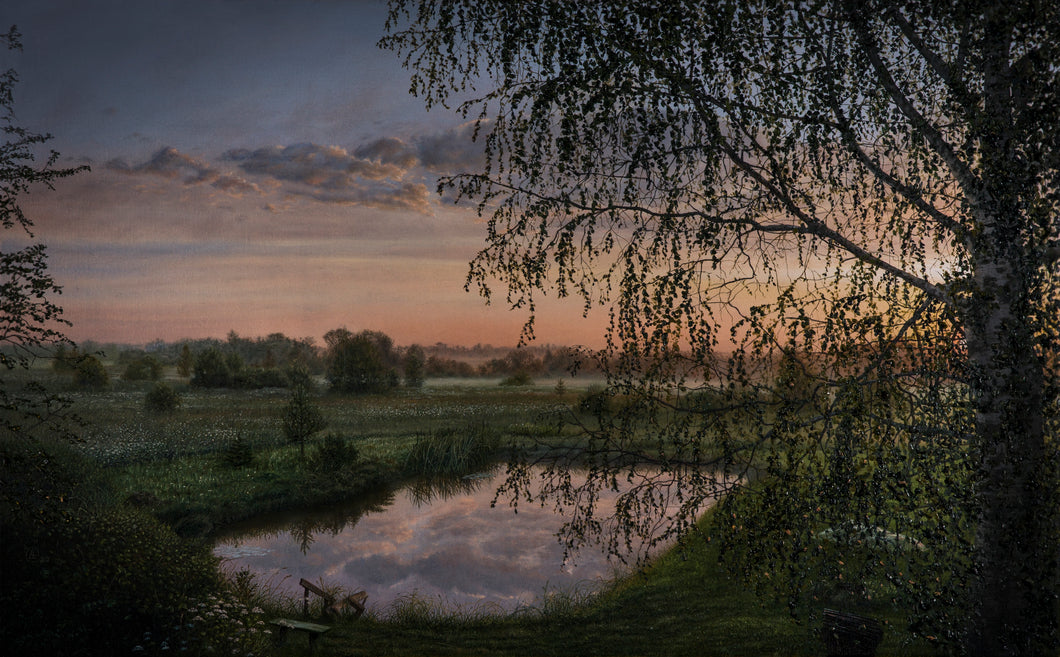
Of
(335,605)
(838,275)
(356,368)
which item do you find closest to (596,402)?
(838,275)

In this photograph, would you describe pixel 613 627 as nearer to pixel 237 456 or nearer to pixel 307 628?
pixel 307 628

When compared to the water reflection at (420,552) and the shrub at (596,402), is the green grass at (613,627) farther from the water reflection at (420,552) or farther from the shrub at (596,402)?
the shrub at (596,402)

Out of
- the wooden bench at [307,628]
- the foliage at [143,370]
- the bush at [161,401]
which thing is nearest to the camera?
the wooden bench at [307,628]

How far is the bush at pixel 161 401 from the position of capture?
109 feet

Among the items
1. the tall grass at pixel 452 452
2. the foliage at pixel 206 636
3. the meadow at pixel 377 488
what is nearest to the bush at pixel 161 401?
the meadow at pixel 377 488

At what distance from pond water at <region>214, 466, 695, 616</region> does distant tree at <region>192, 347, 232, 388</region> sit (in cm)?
2945

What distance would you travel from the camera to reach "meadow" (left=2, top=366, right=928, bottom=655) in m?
9.91

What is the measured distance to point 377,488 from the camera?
23.0m

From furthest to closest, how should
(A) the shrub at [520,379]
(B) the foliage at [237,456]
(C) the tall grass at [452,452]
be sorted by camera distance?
(A) the shrub at [520,379]
(C) the tall grass at [452,452]
(B) the foliage at [237,456]

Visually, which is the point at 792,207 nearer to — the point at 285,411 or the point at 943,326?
the point at 943,326

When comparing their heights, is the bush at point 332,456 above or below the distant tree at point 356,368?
below

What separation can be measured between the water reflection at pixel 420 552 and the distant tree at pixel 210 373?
29.5m

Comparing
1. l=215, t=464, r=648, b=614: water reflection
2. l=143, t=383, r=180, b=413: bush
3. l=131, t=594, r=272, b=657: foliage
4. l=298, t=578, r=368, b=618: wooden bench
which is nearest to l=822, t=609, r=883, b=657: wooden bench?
l=131, t=594, r=272, b=657: foliage

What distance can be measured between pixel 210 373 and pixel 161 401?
12384mm
